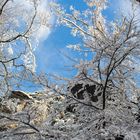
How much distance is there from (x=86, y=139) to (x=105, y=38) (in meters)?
2.56

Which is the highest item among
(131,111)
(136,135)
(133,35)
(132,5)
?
(132,5)

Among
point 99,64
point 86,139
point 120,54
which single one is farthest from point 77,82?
point 86,139

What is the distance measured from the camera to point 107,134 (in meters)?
5.71

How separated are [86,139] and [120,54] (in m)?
2.00

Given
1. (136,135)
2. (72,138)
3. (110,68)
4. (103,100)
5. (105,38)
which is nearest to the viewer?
(136,135)

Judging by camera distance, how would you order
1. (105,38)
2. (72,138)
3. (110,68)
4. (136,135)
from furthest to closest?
(105,38), (110,68), (72,138), (136,135)

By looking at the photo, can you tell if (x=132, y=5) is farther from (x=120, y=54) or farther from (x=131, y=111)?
(x=131, y=111)

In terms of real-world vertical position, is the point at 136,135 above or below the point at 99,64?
below

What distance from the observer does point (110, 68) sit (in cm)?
708

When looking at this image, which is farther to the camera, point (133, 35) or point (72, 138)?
point (133, 35)

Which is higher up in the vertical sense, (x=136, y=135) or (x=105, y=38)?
(x=105, y=38)

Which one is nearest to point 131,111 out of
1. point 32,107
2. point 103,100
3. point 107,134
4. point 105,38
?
point 103,100

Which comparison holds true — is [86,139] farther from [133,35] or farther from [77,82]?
[133,35]

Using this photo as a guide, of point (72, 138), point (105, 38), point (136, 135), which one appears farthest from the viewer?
point (105, 38)
